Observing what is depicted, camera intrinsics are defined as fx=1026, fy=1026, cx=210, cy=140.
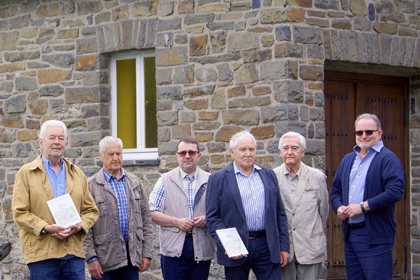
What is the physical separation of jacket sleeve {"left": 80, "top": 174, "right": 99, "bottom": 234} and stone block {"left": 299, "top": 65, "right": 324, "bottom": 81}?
392 cm

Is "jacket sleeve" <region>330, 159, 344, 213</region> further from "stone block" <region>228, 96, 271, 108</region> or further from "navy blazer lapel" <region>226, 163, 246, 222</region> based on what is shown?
"stone block" <region>228, 96, 271, 108</region>

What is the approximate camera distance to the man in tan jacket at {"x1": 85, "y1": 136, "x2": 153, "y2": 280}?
905 centimetres

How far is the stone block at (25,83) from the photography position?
14.0 metres

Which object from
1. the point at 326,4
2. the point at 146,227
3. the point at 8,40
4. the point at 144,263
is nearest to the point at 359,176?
the point at 146,227

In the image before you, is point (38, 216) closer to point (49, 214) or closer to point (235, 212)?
point (49, 214)

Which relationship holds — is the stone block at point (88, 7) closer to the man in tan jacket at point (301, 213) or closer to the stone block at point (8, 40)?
the stone block at point (8, 40)

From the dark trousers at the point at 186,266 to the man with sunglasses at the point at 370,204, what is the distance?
1.37 m

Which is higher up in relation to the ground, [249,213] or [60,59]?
[60,59]

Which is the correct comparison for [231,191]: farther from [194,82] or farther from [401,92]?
[401,92]

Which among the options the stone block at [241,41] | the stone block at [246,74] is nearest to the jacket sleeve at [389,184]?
the stone block at [246,74]

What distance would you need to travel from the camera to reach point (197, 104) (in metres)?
12.5

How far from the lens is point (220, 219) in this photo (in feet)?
29.7

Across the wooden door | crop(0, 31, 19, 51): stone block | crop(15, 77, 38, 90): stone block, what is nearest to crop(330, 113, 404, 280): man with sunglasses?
the wooden door

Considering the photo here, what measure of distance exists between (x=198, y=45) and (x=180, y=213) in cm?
355
